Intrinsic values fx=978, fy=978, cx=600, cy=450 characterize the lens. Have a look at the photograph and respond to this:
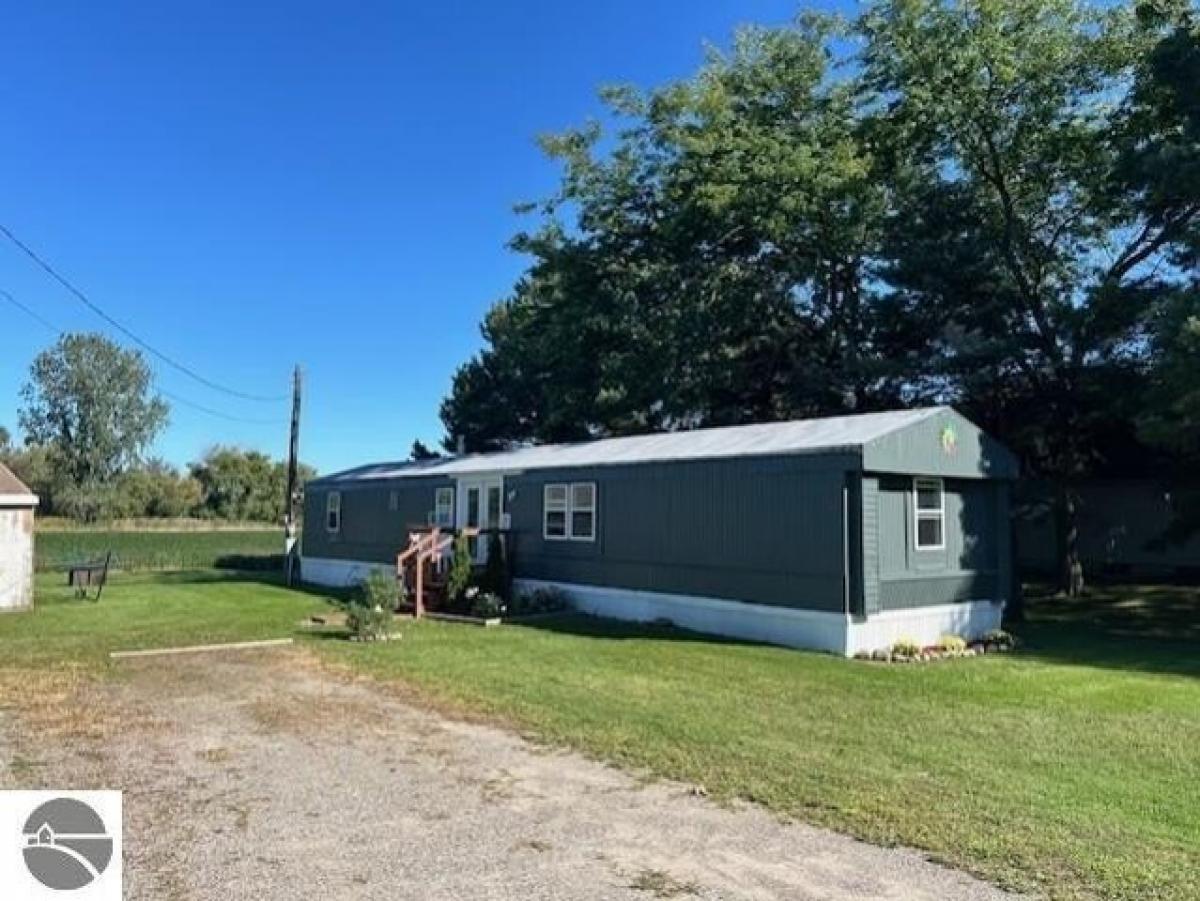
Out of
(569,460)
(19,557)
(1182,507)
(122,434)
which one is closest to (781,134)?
(569,460)

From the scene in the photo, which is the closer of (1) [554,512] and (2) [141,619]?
(2) [141,619]

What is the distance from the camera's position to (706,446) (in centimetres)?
1503

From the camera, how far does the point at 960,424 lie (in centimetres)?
1375

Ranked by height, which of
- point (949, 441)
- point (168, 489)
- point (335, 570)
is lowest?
point (335, 570)

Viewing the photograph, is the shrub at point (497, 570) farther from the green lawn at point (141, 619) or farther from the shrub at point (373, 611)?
the shrub at point (373, 611)

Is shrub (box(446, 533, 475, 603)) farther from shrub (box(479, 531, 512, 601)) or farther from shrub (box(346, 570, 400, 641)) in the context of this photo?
shrub (box(346, 570, 400, 641))

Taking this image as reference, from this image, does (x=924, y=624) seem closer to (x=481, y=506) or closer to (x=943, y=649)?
(x=943, y=649)

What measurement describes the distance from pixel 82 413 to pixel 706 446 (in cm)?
5986

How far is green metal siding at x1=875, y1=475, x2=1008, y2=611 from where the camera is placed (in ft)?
41.6

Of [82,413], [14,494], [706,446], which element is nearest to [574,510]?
[706,446]

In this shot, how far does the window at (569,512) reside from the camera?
16250 millimetres

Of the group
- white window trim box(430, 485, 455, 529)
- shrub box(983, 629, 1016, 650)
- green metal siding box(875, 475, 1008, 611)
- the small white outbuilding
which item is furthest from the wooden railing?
shrub box(983, 629, 1016, 650)

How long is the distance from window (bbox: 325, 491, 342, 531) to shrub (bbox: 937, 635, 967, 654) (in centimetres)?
1517

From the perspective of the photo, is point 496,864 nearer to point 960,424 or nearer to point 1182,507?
point 960,424
